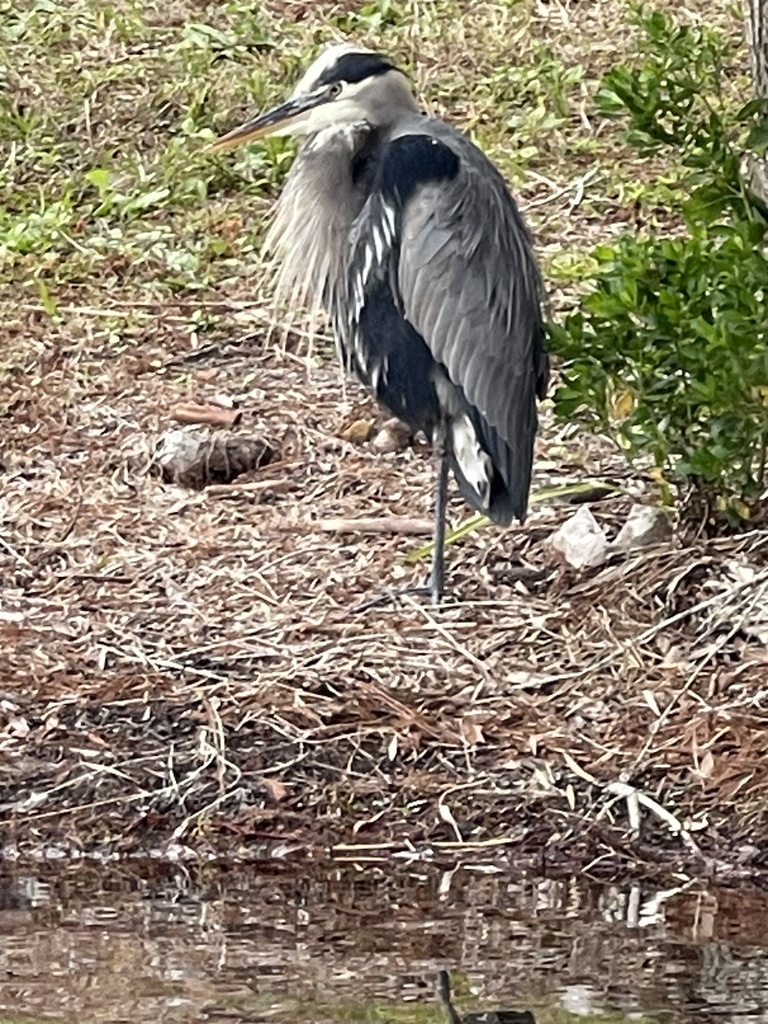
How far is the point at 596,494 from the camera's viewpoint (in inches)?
→ 214

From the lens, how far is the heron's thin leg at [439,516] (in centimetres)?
500

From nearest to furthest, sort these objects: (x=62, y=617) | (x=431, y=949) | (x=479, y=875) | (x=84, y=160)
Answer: (x=431, y=949)
(x=479, y=875)
(x=62, y=617)
(x=84, y=160)

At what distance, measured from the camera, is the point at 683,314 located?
14.8ft

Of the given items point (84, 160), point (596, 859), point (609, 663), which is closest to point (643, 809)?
point (596, 859)

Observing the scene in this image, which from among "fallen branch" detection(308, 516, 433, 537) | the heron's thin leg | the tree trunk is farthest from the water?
the tree trunk

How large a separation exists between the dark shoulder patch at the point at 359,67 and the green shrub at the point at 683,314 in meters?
0.84

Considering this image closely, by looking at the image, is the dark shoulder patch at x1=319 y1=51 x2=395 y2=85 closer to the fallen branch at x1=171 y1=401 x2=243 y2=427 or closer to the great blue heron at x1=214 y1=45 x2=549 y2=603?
the great blue heron at x1=214 y1=45 x2=549 y2=603

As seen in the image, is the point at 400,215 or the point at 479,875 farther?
the point at 400,215

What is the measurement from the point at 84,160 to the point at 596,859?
4227mm

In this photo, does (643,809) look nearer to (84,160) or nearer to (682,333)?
(682,333)

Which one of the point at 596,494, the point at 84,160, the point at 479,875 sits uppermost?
the point at 84,160

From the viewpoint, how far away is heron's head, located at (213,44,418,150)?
17.5ft

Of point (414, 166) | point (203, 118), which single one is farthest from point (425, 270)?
point (203, 118)

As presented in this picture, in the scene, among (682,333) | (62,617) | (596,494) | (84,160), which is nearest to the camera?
(682,333)
